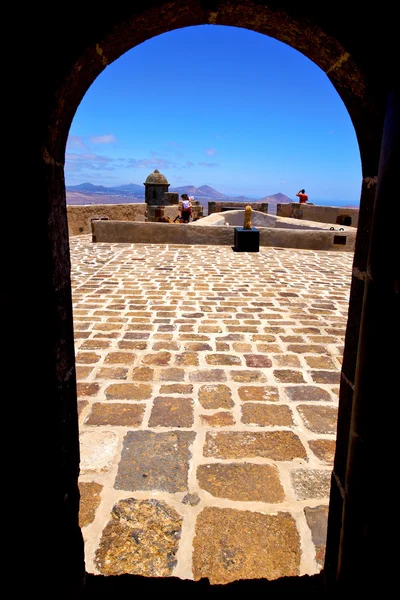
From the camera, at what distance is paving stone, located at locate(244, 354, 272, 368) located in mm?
4133

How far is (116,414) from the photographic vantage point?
317 centimetres

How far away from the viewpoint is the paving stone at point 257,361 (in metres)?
4.13

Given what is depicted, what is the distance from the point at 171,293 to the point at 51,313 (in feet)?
18.1

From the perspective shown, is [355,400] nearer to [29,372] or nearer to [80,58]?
[29,372]

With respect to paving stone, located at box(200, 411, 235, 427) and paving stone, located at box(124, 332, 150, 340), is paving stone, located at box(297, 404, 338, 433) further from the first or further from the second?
paving stone, located at box(124, 332, 150, 340)

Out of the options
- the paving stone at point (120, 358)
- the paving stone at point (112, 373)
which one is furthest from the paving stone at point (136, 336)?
the paving stone at point (112, 373)

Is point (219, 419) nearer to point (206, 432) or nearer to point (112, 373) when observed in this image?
point (206, 432)

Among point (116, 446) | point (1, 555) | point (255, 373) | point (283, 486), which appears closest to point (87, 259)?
point (255, 373)

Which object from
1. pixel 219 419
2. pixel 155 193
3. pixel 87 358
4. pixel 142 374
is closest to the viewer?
pixel 219 419

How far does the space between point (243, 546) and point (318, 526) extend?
46cm

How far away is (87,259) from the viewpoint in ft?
32.4

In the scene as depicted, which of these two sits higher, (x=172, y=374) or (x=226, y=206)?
(x=226, y=206)

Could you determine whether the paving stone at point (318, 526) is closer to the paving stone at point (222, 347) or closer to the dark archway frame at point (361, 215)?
the dark archway frame at point (361, 215)

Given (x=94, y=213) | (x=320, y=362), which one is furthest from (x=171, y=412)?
(x=94, y=213)
